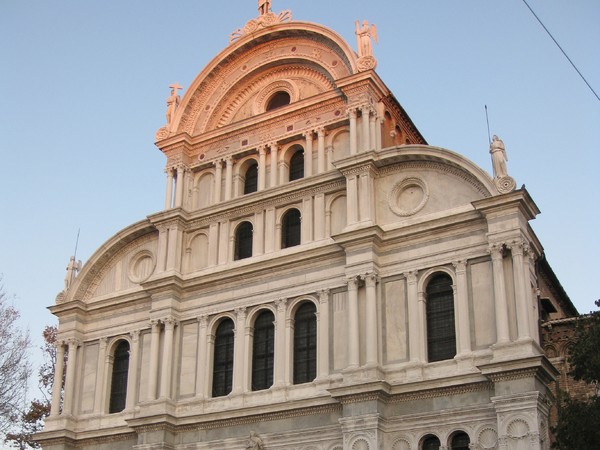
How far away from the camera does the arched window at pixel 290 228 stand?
1104 inches

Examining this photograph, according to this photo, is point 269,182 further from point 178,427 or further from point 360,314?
point 178,427

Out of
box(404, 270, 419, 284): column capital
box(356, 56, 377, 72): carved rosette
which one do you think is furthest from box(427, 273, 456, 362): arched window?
box(356, 56, 377, 72): carved rosette

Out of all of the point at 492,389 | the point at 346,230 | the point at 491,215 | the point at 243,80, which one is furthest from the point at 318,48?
the point at 492,389

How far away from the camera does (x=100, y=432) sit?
28.5 m

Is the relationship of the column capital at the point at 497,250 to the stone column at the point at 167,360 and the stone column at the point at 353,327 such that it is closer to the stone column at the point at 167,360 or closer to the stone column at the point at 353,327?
the stone column at the point at 353,327

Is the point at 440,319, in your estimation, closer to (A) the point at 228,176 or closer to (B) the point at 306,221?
(B) the point at 306,221

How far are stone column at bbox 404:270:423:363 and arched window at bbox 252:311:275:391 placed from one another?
4.52 metres

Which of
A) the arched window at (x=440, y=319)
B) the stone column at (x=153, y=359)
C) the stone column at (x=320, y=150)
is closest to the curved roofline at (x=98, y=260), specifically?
the stone column at (x=153, y=359)

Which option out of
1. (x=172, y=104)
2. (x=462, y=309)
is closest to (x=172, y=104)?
(x=172, y=104)

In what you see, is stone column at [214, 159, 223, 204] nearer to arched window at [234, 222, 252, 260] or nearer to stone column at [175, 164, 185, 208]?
stone column at [175, 164, 185, 208]

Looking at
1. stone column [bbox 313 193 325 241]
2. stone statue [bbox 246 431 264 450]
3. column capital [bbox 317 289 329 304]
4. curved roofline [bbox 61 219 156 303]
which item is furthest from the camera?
curved roofline [bbox 61 219 156 303]

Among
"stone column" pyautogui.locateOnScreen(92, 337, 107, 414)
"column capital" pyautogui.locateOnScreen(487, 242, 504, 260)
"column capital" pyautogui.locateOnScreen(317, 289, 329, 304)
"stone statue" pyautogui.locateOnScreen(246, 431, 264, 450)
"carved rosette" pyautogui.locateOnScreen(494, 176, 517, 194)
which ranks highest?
"carved rosette" pyautogui.locateOnScreen(494, 176, 517, 194)

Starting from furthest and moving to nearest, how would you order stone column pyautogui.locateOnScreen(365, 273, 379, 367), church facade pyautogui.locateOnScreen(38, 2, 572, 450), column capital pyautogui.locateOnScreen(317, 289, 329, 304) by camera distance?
column capital pyautogui.locateOnScreen(317, 289, 329, 304) < stone column pyautogui.locateOnScreen(365, 273, 379, 367) < church facade pyautogui.locateOnScreen(38, 2, 572, 450)

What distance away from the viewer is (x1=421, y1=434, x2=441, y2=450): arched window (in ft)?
75.2
